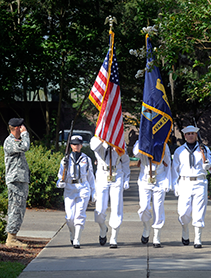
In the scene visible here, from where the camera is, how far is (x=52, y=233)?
7973 mm

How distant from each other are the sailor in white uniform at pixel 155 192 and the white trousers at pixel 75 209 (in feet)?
3.13

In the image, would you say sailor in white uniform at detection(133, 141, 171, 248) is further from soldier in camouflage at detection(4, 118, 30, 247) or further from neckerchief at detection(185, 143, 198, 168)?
soldier in camouflage at detection(4, 118, 30, 247)

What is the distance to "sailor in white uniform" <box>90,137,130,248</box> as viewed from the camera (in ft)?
22.2

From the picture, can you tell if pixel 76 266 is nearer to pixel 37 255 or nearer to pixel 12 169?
pixel 37 255

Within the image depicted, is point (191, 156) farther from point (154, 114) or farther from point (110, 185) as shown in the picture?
point (110, 185)

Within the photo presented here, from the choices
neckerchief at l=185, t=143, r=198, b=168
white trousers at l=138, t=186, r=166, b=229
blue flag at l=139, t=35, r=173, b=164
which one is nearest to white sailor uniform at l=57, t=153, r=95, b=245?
white trousers at l=138, t=186, r=166, b=229

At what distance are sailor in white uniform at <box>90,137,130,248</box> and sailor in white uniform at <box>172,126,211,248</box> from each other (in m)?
0.90

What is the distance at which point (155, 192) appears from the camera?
695 centimetres

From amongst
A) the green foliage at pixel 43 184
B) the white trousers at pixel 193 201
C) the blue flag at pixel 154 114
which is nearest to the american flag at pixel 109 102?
the blue flag at pixel 154 114

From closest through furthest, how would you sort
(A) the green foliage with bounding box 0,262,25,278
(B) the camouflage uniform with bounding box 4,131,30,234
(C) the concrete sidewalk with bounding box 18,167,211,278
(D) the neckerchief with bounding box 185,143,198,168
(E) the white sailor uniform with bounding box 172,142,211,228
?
(A) the green foliage with bounding box 0,262,25,278, (C) the concrete sidewalk with bounding box 18,167,211,278, (B) the camouflage uniform with bounding box 4,131,30,234, (E) the white sailor uniform with bounding box 172,142,211,228, (D) the neckerchief with bounding box 185,143,198,168

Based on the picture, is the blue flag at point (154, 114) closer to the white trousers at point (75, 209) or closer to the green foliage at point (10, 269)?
the white trousers at point (75, 209)

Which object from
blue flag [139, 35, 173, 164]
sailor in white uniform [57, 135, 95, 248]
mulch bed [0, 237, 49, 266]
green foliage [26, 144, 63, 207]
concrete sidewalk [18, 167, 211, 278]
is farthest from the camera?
green foliage [26, 144, 63, 207]

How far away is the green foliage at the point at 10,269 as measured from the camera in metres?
5.17

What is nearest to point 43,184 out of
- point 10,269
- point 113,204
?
point 113,204
